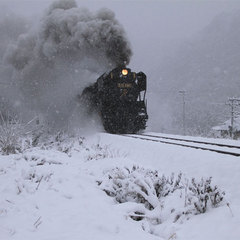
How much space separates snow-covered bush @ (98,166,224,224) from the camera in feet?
11.7

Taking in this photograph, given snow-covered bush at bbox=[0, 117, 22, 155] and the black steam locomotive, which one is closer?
snow-covered bush at bbox=[0, 117, 22, 155]

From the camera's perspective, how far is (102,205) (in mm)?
3748

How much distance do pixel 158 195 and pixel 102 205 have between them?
3.53 ft

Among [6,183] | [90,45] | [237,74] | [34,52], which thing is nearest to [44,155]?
[6,183]

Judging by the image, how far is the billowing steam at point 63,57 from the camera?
20.9 meters

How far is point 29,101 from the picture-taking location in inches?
979

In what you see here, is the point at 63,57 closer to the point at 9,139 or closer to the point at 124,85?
the point at 124,85

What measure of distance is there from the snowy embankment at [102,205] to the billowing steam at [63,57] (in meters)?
14.8

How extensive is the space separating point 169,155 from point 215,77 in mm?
155245

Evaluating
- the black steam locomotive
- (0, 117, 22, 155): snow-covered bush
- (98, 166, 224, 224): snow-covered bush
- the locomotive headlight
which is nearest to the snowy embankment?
(98, 166, 224, 224): snow-covered bush

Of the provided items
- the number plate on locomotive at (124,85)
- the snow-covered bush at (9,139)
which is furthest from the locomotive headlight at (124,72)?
the snow-covered bush at (9,139)

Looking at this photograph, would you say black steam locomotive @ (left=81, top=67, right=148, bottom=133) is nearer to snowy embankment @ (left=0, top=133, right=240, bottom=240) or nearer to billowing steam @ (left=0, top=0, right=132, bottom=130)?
billowing steam @ (left=0, top=0, right=132, bottom=130)

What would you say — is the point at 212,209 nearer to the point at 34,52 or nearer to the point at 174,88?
the point at 34,52

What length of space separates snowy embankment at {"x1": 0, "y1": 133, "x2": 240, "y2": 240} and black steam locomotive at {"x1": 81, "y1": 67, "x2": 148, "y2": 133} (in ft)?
26.9
